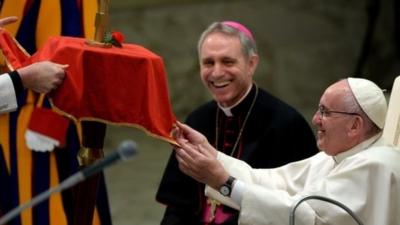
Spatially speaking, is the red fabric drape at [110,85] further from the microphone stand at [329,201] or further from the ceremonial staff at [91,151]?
the microphone stand at [329,201]

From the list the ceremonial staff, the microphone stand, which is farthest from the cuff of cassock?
the microphone stand

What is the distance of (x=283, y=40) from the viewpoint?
8.31 meters

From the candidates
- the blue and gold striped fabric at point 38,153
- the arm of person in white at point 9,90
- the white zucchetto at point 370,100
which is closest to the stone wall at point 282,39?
the blue and gold striped fabric at point 38,153

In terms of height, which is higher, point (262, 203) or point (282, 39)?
point (262, 203)

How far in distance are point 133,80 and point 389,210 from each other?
0.87 meters

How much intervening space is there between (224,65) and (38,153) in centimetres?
78

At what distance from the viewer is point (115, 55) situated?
303 centimetres

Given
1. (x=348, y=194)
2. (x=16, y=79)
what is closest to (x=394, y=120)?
(x=348, y=194)

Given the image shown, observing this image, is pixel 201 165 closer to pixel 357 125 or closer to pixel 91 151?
pixel 91 151

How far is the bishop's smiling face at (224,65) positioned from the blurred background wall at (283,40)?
3.90m

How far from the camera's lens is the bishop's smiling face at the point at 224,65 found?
3.99 m

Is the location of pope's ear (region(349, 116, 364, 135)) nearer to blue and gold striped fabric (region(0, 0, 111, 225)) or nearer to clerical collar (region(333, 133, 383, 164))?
clerical collar (region(333, 133, 383, 164))

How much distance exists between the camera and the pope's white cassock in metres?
3.18

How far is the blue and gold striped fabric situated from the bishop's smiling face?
475mm
